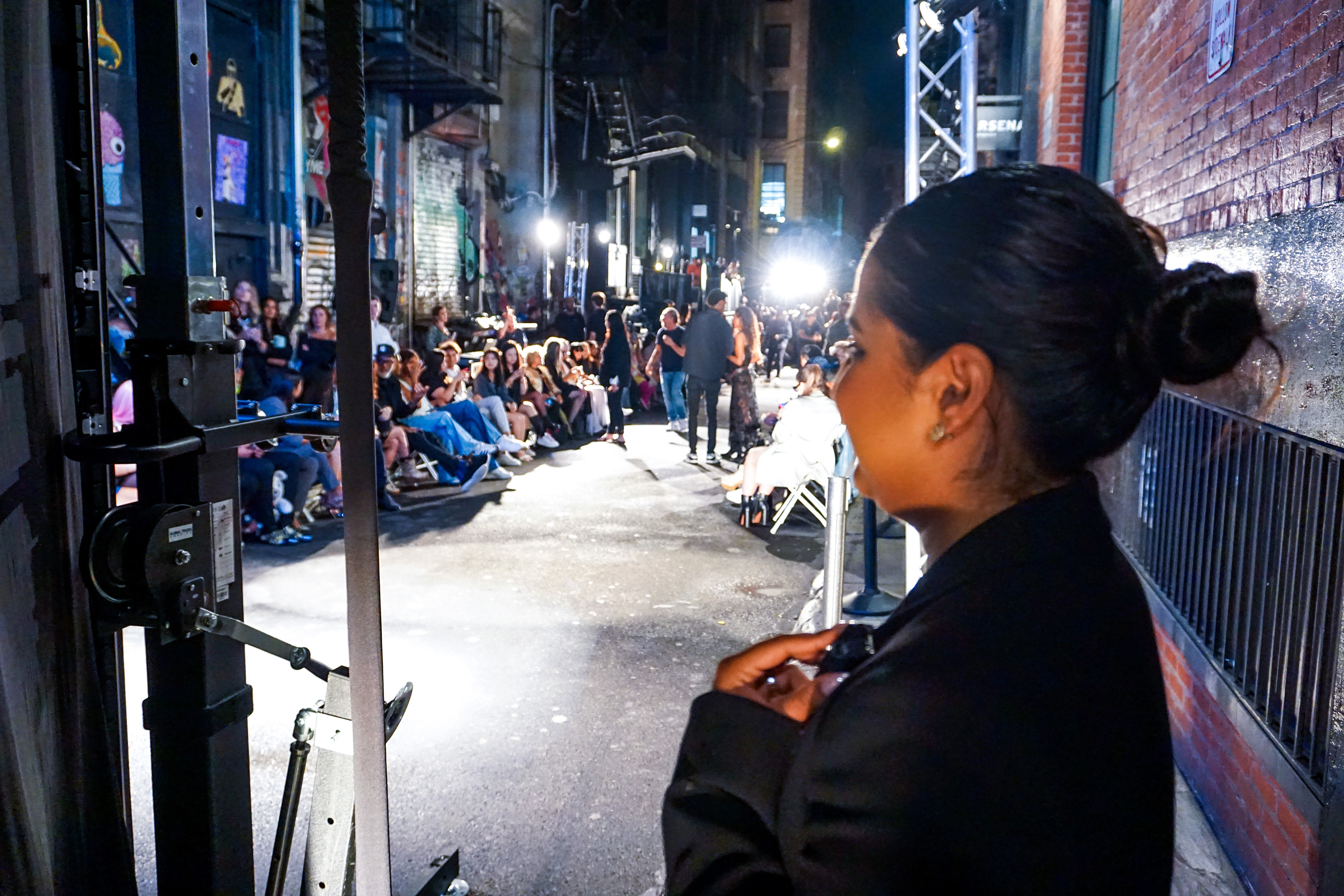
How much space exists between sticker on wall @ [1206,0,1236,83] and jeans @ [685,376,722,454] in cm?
859

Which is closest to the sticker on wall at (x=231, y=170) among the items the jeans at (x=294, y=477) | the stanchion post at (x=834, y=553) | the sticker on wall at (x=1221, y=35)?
the jeans at (x=294, y=477)

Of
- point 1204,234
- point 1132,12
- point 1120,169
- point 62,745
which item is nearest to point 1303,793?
point 1204,234

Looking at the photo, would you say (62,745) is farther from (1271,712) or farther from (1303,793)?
(1271,712)

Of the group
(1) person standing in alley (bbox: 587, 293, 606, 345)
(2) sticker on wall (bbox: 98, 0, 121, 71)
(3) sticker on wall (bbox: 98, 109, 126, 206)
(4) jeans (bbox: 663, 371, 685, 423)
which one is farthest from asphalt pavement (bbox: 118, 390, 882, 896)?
(1) person standing in alley (bbox: 587, 293, 606, 345)

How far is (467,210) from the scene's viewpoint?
1938 centimetres

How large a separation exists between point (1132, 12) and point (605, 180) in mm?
18736

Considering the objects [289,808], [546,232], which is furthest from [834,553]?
[546,232]

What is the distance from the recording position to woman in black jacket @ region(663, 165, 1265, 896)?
872 millimetres

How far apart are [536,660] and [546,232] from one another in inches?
681

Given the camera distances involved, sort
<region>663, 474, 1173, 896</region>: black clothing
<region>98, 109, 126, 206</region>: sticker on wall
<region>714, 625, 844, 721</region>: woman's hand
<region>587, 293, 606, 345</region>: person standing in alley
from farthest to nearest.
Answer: <region>587, 293, 606, 345</region>: person standing in alley < <region>98, 109, 126, 206</region>: sticker on wall < <region>714, 625, 844, 721</region>: woman's hand < <region>663, 474, 1173, 896</region>: black clothing

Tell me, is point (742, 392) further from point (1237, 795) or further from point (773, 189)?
point (773, 189)

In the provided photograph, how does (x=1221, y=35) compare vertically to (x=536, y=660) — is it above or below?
above

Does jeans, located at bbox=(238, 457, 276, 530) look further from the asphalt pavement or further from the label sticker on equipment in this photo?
the label sticker on equipment

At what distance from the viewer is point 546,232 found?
21891 millimetres
